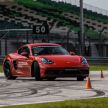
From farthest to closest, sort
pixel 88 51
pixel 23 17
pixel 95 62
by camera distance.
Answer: pixel 23 17, pixel 88 51, pixel 95 62

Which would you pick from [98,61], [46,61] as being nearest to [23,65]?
[46,61]

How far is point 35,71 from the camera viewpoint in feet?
57.2

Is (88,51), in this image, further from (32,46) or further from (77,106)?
(77,106)

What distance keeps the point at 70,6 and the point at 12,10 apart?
9057 mm

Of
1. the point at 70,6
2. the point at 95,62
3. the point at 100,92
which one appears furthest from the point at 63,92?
the point at 70,6

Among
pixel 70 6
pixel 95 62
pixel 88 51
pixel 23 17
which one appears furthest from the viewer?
pixel 70 6

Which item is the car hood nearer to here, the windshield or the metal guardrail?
the windshield

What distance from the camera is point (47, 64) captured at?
1709 cm

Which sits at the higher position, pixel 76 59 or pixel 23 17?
pixel 23 17

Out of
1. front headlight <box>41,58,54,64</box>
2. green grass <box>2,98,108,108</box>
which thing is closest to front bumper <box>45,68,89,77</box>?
front headlight <box>41,58,54,64</box>

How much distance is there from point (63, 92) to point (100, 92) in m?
0.89

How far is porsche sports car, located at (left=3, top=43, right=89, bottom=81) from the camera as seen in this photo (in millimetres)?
17094

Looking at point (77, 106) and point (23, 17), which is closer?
point (77, 106)

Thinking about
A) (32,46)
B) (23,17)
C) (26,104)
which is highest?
Result: (23,17)
